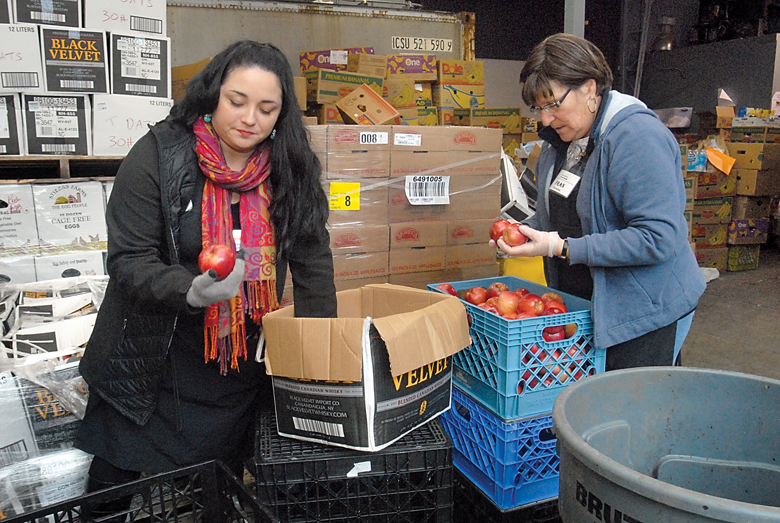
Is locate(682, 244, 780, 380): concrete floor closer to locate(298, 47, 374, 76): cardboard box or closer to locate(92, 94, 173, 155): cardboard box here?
locate(298, 47, 374, 76): cardboard box

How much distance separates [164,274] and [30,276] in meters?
1.75

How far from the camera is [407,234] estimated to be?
9.76 feet

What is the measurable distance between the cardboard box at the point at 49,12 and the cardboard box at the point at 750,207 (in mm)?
7097

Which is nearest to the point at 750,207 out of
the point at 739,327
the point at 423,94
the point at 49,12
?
the point at 739,327

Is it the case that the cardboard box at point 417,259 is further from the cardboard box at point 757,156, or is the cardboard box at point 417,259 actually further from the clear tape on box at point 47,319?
the cardboard box at point 757,156

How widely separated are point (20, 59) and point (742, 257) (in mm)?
7483

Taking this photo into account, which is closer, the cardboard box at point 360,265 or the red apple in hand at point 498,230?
the red apple in hand at point 498,230

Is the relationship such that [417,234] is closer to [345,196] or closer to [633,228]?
[345,196]

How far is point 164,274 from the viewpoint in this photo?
1423mm

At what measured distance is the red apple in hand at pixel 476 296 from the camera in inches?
86.7

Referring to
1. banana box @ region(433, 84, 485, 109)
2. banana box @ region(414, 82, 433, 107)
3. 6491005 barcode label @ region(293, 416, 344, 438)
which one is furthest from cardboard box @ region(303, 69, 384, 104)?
6491005 barcode label @ region(293, 416, 344, 438)

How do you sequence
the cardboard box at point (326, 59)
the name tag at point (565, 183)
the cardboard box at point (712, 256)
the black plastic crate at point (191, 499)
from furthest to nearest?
1. the cardboard box at point (712, 256)
2. the cardboard box at point (326, 59)
3. the name tag at point (565, 183)
4. the black plastic crate at point (191, 499)

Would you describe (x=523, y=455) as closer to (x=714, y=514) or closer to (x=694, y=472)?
(x=694, y=472)

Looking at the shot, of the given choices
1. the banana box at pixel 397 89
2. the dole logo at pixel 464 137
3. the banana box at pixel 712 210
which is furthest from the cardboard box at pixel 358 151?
the banana box at pixel 712 210
